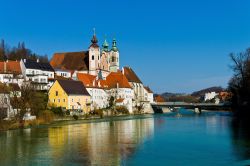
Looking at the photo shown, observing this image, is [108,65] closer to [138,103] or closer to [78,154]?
[138,103]

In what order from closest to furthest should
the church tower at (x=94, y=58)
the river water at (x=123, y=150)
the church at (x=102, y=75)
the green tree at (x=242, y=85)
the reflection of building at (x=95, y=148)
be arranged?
1. the river water at (x=123, y=150)
2. the reflection of building at (x=95, y=148)
3. the green tree at (x=242, y=85)
4. the church at (x=102, y=75)
5. the church tower at (x=94, y=58)

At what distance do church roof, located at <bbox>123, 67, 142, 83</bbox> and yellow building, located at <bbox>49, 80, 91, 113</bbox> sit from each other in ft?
130

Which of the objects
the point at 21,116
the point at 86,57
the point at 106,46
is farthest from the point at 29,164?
the point at 106,46

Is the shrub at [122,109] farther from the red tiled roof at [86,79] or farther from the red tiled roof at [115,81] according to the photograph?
the red tiled roof at [86,79]

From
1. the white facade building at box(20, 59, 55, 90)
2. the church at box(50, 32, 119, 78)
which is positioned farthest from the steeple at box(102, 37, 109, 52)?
the white facade building at box(20, 59, 55, 90)

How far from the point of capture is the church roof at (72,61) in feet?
376

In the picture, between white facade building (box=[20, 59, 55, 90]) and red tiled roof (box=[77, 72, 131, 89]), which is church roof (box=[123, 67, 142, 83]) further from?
white facade building (box=[20, 59, 55, 90])

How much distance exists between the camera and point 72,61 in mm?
116938

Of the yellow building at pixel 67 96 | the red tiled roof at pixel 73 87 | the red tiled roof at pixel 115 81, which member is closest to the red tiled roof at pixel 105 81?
the red tiled roof at pixel 115 81

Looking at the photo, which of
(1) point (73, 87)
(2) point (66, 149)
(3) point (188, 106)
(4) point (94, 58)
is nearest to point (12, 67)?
(1) point (73, 87)

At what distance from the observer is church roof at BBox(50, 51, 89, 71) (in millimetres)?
114613

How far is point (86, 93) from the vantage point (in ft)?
285

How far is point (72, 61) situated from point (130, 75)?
18.2 m

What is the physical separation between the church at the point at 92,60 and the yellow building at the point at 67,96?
75.8ft
